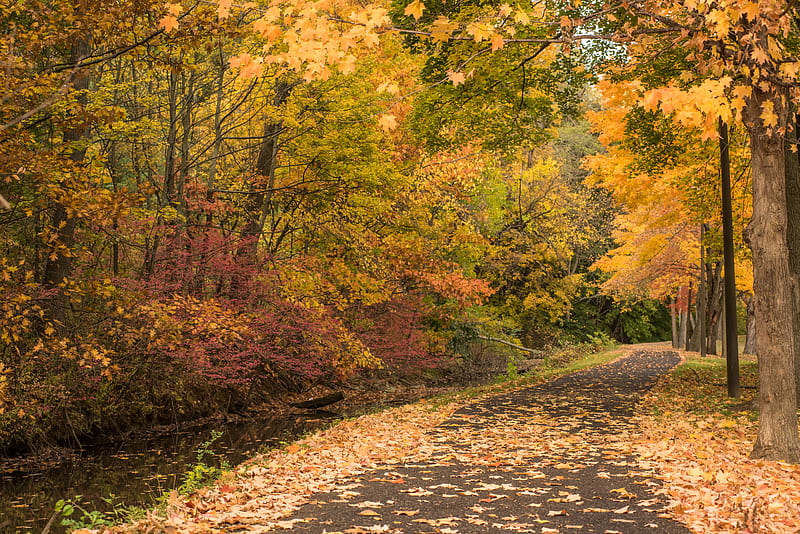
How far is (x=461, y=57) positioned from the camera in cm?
1228

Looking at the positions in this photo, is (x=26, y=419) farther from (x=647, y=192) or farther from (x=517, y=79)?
(x=647, y=192)

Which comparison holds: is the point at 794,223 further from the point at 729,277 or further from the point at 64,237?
the point at 64,237

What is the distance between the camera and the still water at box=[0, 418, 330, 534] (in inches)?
324

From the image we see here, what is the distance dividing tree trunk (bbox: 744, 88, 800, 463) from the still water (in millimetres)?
6770

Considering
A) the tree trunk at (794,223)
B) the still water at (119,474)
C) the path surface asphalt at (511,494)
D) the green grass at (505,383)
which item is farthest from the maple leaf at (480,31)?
the green grass at (505,383)

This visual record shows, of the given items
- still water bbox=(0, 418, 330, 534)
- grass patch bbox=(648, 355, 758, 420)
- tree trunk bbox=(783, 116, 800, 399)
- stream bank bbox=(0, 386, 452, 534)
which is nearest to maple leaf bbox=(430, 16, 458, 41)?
stream bank bbox=(0, 386, 452, 534)

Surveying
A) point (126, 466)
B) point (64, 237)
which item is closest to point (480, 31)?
point (126, 466)

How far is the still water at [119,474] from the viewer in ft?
27.0

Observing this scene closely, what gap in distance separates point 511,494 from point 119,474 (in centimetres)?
642

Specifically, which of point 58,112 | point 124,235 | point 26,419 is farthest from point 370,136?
point 26,419

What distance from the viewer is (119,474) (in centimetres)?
1009

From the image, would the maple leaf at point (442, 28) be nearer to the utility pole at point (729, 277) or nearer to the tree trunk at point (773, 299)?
the tree trunk at point (773, 299)

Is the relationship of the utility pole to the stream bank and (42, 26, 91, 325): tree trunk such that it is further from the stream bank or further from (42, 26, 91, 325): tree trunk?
(42, 26, 91, 325): tree trunk

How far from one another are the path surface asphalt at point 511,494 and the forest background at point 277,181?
3285 millimetres
